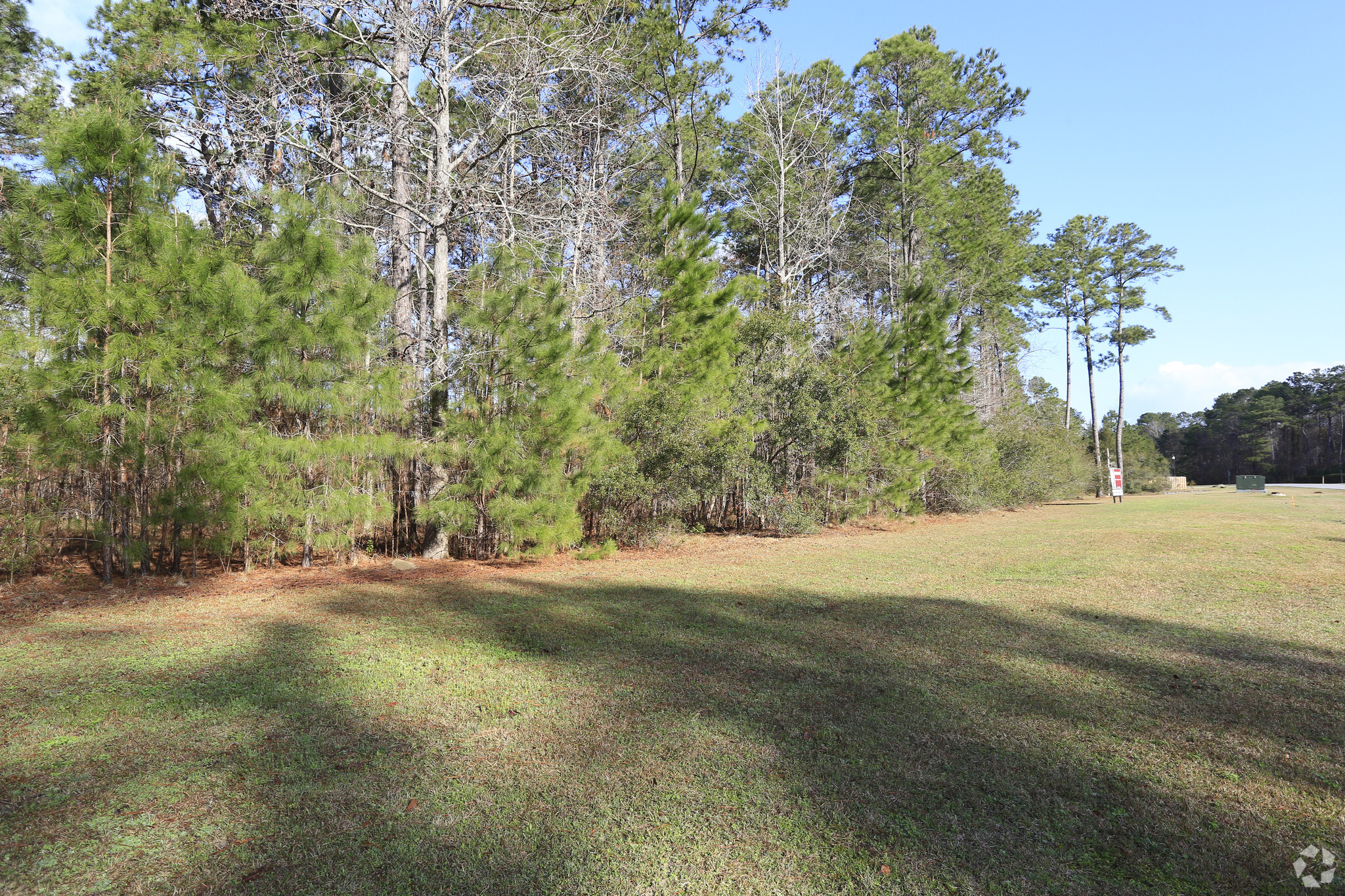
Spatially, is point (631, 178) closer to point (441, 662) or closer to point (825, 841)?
point (441, 662)

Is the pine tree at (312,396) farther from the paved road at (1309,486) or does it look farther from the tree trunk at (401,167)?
the paved road at (1309,486)

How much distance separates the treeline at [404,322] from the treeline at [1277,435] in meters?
52.4

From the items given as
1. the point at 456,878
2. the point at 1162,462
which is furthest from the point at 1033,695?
the point at 1162,462

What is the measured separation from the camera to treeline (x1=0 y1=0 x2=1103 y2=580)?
6.16 m

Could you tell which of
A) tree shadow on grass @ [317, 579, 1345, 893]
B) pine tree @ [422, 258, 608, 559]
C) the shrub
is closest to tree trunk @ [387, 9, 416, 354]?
pine tree @ [422, 258, 608, 559]

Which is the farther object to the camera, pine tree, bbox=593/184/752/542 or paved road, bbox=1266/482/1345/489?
paved road, bbox=1266/482/1345/489

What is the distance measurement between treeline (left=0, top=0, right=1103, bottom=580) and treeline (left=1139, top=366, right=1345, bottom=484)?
5239cm

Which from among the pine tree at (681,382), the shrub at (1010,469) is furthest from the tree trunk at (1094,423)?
the pine tree at (681,382)

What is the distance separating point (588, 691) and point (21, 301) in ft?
→ 23.4

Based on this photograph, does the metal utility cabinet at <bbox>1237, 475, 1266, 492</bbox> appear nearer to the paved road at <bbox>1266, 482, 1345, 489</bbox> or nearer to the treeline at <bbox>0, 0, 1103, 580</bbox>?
the paved road at <bbox>1266, 482, 1345, 489</bbox>

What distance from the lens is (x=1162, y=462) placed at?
123 feet

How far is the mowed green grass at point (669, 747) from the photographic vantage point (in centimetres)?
206

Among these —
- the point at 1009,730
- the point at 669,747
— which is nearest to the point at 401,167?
the point at 669,747

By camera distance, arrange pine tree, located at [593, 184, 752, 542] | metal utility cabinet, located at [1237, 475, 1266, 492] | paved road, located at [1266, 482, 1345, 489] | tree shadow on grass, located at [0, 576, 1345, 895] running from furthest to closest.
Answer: paved road, located at [1266, 482, 1345, 489] < metal utility cabinet, located at [1237, 475, 1266, 492] < pine tree, located at [593, 184, 752, 542] < tree shadow on grass, located at [0, 576, 1345, 895]
